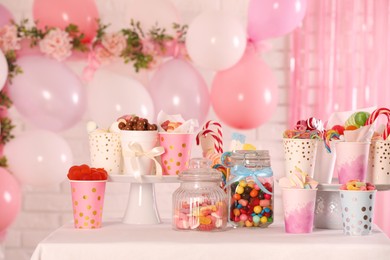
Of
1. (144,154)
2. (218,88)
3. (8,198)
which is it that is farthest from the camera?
(218,88)

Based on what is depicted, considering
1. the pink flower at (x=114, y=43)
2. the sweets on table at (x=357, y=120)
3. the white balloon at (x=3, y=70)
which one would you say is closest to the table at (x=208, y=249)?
the sweets on table at (x=357, y=120)

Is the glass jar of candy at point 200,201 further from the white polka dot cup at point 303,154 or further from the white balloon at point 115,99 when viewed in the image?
the white balloon at point 115,99

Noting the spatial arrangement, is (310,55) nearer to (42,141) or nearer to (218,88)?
(218,88)

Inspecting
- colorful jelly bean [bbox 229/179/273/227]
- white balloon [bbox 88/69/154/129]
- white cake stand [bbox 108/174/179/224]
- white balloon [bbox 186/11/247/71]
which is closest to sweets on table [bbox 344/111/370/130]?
colorful jelly bean [bbox 229/179/273/227]

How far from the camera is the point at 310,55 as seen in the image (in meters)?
3.40

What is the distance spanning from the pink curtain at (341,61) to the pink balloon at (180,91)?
0.52 metres

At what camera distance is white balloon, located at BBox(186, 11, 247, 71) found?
289 centimetres

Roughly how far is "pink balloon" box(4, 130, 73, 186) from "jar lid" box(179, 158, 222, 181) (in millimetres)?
1307

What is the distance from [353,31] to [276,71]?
1.28 ft

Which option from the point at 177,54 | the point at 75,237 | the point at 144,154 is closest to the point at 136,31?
the point at 177,54

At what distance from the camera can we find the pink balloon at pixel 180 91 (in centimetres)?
299

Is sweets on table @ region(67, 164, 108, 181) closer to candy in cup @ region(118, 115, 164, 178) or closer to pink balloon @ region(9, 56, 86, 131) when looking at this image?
candy in cup @ region(118, 115, 164, 178)

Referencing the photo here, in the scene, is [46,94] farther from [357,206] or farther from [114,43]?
[357,206]

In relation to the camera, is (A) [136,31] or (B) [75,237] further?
(A) [136,31]
